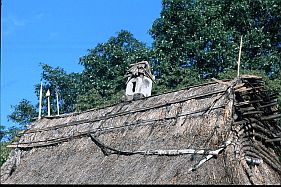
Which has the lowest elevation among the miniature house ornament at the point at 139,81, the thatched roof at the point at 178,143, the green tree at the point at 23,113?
the thatched roof at the point at 178,143

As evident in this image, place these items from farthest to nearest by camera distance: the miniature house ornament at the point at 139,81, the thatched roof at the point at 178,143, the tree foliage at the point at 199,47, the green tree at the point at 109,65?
the green tree at the point at 109,65 < the tree foliage at the point at 199,47 < the miniature house ornament at the point at 139,81 < the thatched roof at the point at 178,143

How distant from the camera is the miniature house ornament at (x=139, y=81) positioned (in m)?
16.8

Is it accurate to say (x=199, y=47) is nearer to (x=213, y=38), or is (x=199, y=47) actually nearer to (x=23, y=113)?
(x=213, y=38)

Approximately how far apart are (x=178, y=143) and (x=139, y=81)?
5877mm

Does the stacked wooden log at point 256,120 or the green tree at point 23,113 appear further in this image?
the green tree at point 23,113

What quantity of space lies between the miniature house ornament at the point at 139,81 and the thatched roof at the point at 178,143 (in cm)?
143

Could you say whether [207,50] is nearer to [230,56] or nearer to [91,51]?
[230,56]

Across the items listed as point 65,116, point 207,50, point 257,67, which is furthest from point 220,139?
point 207,50

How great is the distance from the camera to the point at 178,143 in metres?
11.2

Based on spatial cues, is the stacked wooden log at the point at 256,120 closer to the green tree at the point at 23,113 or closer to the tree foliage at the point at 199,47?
the tree foliage at the point at 199,47

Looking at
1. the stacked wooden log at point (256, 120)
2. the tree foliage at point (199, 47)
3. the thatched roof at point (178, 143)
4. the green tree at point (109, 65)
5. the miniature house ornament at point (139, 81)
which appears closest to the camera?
the thatched roof at point (178, 143)

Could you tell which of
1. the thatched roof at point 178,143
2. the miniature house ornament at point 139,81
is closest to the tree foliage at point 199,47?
the miniature house ornament at point 139,81

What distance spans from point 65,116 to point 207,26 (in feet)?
45.3

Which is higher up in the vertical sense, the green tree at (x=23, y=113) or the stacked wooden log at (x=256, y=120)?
the green tree at (x=23, y=113)
